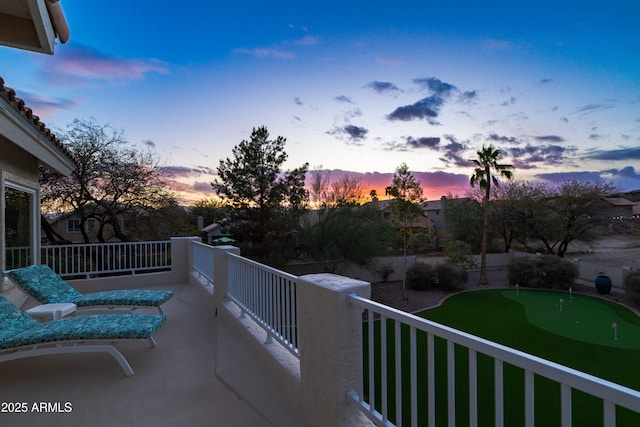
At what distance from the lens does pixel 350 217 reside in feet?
59.3

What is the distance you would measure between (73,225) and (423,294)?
17.1 m

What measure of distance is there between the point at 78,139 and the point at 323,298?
48.3ft

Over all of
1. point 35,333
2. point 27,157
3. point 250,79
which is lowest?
point 35,333

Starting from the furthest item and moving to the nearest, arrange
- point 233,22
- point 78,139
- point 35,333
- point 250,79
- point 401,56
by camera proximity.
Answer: point 78,139 → point 401,56 → point 250,79 → point 233,22 → point 35,333

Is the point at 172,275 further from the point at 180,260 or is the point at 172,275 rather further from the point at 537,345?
the point at 537,345

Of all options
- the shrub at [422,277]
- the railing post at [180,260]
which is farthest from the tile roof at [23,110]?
the shrub at [422,277]

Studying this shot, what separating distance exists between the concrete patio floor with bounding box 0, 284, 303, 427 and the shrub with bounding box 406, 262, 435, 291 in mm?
16496

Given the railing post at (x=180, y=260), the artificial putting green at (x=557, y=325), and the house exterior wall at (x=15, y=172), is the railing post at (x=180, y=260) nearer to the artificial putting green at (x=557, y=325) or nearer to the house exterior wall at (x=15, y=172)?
the house exterior wall at (x=15, y=172)

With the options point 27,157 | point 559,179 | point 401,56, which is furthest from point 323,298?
point 559,179

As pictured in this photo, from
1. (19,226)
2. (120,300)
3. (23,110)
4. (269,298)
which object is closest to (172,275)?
(19,226)

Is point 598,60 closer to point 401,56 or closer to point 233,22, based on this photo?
point 401,56

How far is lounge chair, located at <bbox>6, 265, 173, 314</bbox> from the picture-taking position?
482 centimetres

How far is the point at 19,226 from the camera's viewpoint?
5938mm

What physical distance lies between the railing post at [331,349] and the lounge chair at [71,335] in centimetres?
205
